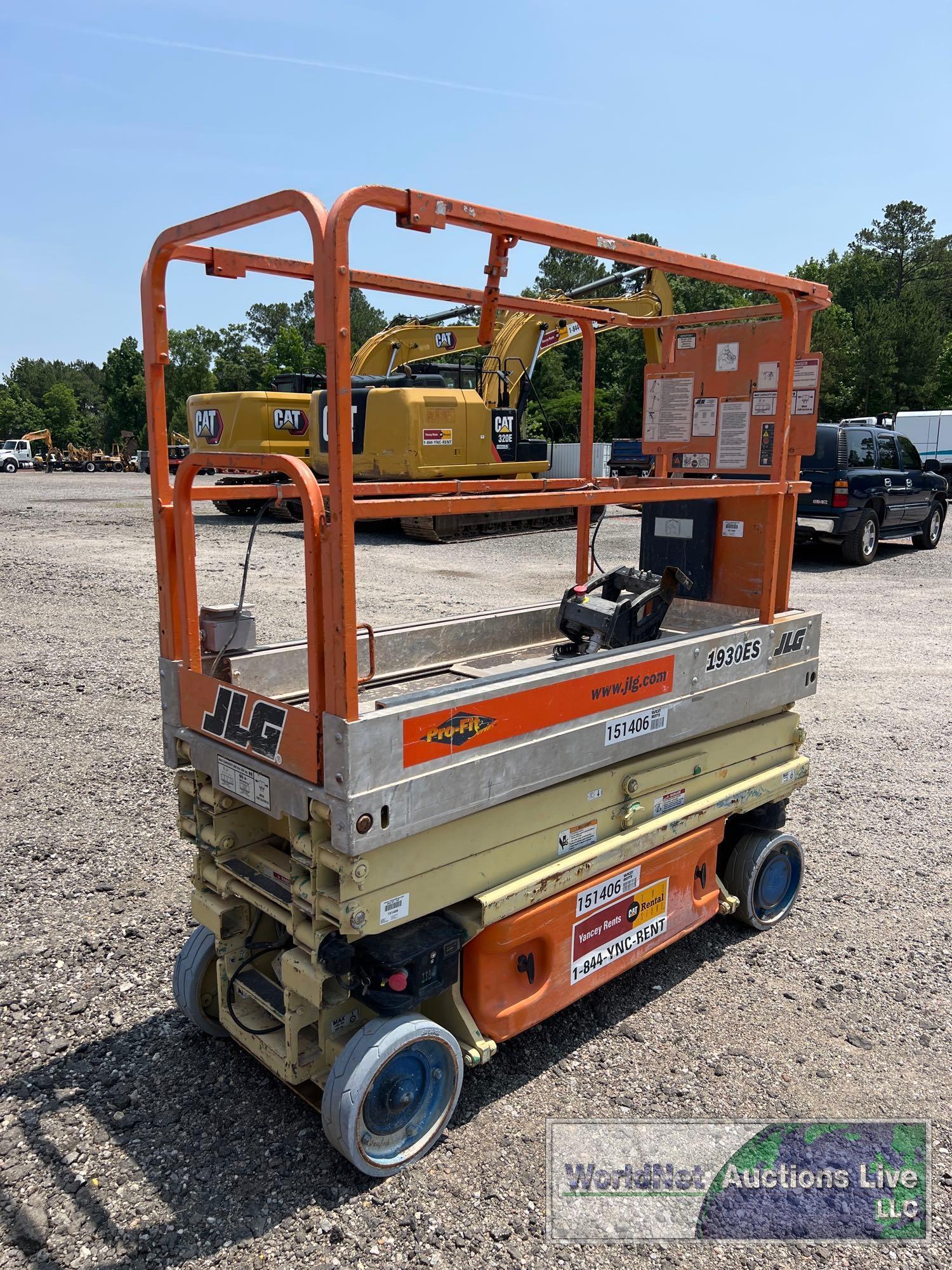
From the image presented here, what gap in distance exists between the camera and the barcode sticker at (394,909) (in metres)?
2.60

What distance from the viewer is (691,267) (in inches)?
121

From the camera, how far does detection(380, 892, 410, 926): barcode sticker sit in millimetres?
2600

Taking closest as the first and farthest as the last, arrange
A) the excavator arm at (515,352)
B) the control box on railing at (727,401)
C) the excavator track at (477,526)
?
the control box on railing at (727,401), the excavator arm at (515,352), the excavator track at (477,526)

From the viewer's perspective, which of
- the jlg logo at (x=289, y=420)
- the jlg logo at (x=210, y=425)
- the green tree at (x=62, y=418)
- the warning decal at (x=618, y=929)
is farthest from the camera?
the green tree at (x=62, y=418)

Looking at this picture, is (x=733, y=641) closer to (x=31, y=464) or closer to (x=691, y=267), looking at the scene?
(x=691, y=267)

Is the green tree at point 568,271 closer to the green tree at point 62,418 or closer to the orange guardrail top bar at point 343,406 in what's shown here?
the green tree at point 62,418

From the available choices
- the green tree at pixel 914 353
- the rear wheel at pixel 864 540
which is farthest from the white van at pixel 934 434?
the green tree at pixel 914 353

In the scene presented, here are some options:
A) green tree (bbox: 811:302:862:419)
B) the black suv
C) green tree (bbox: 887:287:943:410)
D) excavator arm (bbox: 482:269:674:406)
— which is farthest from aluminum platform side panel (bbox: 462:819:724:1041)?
green tree (bbox: 887:287:943:410)

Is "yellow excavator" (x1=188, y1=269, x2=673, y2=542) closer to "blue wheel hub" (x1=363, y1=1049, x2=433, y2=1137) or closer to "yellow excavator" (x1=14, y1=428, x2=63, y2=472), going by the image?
"blue wheel hub" (x1=363, y1=1049, x2=433, y2=1137)

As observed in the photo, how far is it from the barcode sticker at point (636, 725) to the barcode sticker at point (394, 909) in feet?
3.02

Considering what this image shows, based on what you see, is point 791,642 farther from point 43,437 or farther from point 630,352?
point 43,437

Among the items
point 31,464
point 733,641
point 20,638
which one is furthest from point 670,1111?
point 31,464

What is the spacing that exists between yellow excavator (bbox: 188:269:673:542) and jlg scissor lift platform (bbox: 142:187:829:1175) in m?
9.16

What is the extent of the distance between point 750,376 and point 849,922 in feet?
8.37
